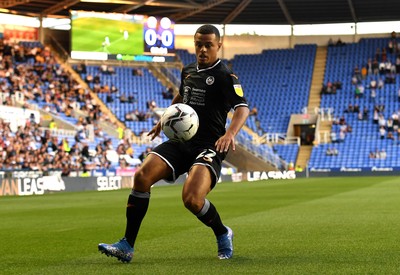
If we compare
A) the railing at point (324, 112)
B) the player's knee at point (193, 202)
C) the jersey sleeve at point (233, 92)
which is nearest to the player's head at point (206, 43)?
the jersey sleeve at point (233, 92)

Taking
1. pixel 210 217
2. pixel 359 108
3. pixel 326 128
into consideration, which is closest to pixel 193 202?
pixel 210 217

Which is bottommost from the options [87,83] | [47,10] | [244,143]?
[244,143]

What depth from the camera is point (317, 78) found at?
6569cm

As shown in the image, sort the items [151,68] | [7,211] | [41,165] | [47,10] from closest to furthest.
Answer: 1. [7,211]
2. [41,165]
3. [47,10]
4. [151,68]

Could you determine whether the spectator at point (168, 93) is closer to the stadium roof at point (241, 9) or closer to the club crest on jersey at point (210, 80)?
the stadium roof at point (241, 9)

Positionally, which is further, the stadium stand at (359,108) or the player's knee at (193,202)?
the stadium stand at (359,108)

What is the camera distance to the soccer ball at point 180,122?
8102 mm

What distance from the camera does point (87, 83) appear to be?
55.7m

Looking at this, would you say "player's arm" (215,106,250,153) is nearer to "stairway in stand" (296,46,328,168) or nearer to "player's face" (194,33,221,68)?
"player's face" (194,33,221,68)

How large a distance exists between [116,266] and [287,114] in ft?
182

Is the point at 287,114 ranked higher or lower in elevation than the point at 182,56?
lower

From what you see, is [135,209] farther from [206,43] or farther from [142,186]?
[206,43]

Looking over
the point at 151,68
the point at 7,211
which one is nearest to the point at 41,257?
the point at 7,211

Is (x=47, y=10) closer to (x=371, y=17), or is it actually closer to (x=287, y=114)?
(x=287, y=114)
